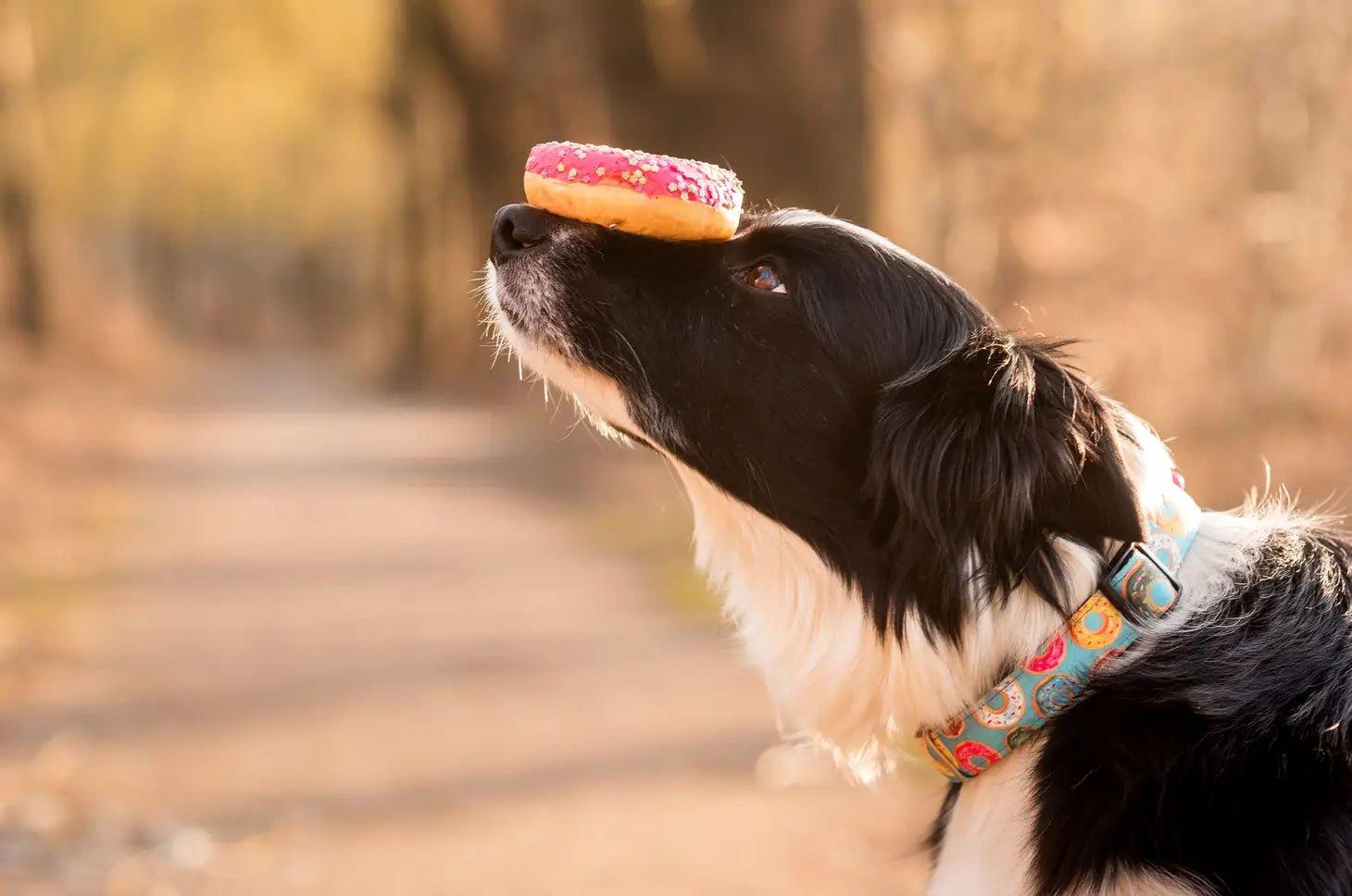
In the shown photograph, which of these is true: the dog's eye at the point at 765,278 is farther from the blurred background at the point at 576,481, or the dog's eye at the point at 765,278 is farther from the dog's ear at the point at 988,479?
the blurred background at the point at 576,481

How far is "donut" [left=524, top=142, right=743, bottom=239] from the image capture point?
98.9 inches

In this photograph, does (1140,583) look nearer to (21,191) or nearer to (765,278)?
(765,278)

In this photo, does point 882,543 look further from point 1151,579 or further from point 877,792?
point 877,792

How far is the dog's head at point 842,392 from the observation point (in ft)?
6.95

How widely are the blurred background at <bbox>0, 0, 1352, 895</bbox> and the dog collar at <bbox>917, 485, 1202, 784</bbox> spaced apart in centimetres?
152

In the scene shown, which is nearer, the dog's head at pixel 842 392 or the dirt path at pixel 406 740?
the dog's head at pixel 842 392

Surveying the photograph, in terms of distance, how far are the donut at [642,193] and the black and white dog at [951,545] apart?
0.07m

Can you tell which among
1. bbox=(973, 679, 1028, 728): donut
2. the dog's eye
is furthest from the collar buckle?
the dog's eye

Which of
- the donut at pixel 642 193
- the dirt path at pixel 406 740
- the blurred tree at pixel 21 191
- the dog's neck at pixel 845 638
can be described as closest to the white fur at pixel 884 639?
the dog's neck at pixel 845 638

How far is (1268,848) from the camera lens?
1890 mm

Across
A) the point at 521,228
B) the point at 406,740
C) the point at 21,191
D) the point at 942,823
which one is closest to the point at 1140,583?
the point at 942,823

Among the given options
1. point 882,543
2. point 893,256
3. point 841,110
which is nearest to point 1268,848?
point 882,543

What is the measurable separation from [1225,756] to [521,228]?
64.3 inches

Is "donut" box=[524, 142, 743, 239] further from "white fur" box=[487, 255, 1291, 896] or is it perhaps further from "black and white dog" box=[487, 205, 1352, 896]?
"white fur" box=[487, 255, 1291, 896]
